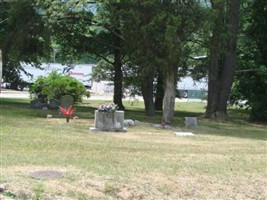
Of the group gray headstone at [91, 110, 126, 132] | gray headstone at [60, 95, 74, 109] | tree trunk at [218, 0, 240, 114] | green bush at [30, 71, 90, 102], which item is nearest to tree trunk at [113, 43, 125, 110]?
green bush at [30, 71, 90, 102]

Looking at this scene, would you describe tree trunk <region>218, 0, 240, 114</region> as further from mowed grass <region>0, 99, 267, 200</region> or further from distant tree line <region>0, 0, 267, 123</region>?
mowed grass <region>0, 99, 267, 200</region>

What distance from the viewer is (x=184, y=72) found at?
30.7 meters

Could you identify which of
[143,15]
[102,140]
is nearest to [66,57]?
[143,15]

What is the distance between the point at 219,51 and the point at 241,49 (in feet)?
25.7

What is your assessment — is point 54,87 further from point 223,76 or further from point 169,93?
point 169,93

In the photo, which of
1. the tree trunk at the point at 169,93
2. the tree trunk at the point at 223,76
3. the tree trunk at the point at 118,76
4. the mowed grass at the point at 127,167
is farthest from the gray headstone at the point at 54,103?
the mowed grass at the point at 127,167

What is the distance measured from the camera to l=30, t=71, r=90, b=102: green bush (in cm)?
2948

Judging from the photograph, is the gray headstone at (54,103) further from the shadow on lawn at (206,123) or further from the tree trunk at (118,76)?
the tree trunk at (118,76)

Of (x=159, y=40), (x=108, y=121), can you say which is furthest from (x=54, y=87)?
(x=108, y=121)

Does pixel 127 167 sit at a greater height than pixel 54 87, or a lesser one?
lesser

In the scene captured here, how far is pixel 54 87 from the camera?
29625 mm

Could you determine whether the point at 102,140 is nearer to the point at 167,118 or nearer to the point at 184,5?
the point at 167,118

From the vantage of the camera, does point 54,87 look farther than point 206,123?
Yes

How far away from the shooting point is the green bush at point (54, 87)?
96.7 ft
